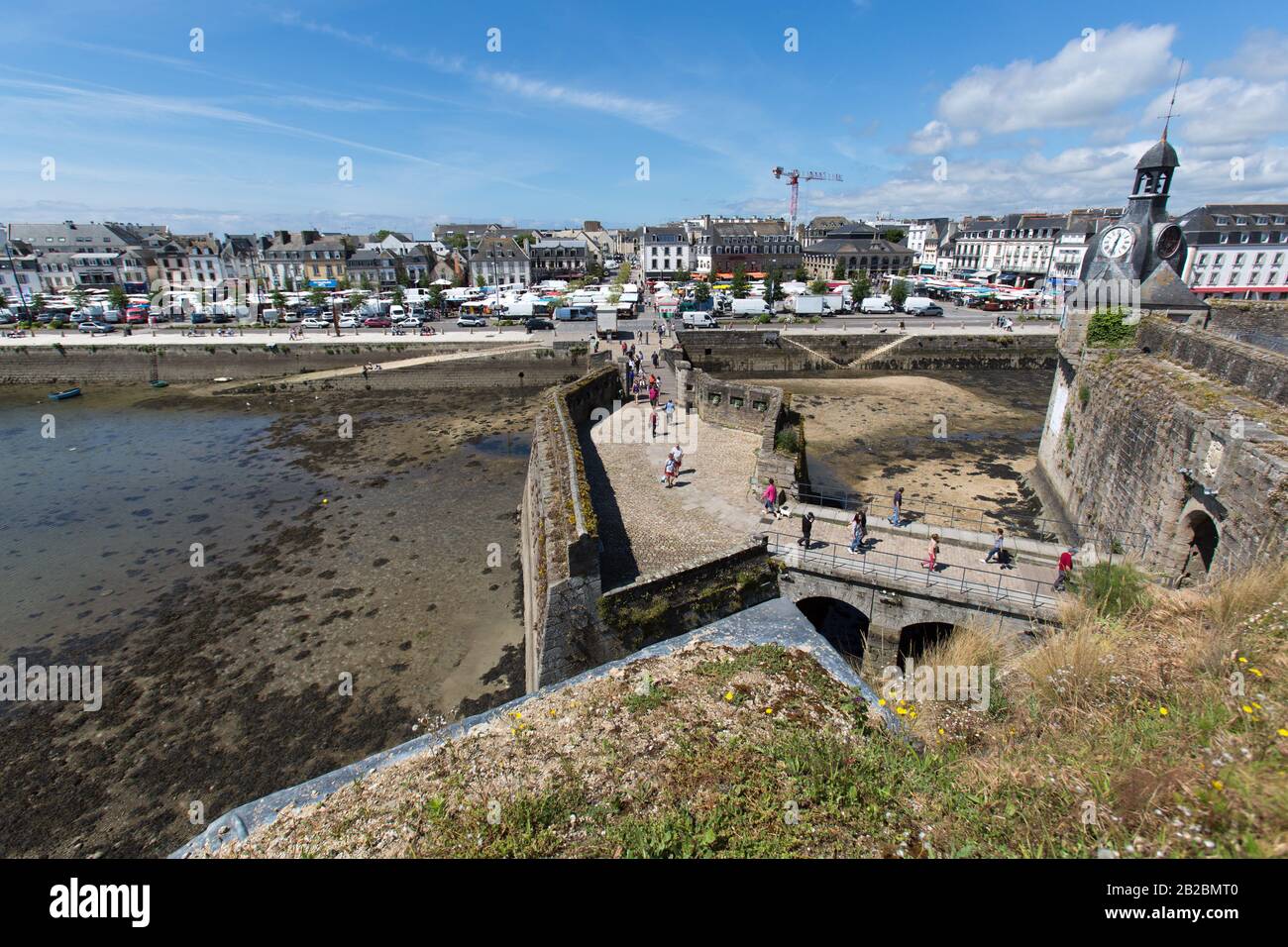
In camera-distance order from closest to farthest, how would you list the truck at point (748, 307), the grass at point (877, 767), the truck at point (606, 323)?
the grass at point (877, 767) → the truck at point (606, 323) → the truck at point (748, 307)

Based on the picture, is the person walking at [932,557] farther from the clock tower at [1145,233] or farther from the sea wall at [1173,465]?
the clock tower at [1145,233]

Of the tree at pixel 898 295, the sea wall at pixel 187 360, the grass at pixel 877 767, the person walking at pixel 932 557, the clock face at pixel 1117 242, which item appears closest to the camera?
the grass at pixel 877 767

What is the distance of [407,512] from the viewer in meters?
21.2

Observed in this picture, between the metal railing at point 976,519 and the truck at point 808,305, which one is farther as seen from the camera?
the truck at point 808,305

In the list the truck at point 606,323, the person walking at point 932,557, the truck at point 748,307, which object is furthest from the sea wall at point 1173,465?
the truck at point 748,307

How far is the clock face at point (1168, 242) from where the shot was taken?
18703 millimetres

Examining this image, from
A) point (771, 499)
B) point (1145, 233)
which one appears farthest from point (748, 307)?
point (771, 499)

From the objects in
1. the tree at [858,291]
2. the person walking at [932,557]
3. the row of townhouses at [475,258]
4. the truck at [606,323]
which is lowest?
the person walking at [932,557]

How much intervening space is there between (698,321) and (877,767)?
45676 mm

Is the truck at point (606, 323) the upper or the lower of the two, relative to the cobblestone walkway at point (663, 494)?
upper

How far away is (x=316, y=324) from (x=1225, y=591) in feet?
193

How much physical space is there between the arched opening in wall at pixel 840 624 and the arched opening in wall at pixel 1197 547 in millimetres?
5782
